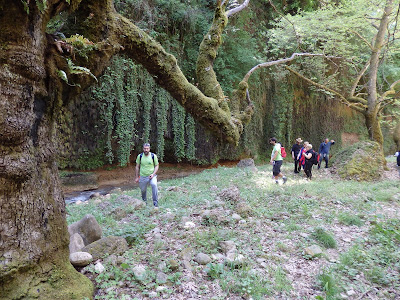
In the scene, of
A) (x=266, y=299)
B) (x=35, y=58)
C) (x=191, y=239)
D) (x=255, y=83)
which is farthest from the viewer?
(x=255, y=83)

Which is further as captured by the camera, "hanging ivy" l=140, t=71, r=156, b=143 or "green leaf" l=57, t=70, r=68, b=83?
"hanging ivy" l=140, t=71, r=156, b=143

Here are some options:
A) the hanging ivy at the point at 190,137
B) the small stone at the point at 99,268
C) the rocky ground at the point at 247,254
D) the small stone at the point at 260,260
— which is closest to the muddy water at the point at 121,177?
the hanging ivy at the point at 190,137

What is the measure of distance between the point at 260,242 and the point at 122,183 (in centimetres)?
1074

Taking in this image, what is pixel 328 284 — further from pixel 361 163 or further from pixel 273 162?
pixel 361 163

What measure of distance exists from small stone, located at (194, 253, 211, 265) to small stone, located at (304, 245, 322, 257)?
141 cm

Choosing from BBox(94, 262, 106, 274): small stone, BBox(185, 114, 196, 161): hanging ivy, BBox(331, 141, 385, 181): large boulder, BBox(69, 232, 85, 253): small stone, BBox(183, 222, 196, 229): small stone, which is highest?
BBox(185, 114, 196, 161): hanging ivy

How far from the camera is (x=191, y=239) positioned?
344cm

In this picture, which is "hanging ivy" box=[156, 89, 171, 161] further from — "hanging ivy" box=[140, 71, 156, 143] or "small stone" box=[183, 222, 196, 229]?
"small stone" box=[183, 222, 196, 229]

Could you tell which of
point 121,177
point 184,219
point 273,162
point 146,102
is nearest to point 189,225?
point 184,219

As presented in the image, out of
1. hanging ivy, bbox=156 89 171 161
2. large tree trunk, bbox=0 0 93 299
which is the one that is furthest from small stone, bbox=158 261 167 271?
hanging ivy, bbox=156 89 171 161

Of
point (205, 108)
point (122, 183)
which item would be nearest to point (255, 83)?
point (122, 183)

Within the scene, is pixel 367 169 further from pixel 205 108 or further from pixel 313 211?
pixel 205 108

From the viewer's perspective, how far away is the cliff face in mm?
11422

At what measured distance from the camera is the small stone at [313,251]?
3316 millimetres
